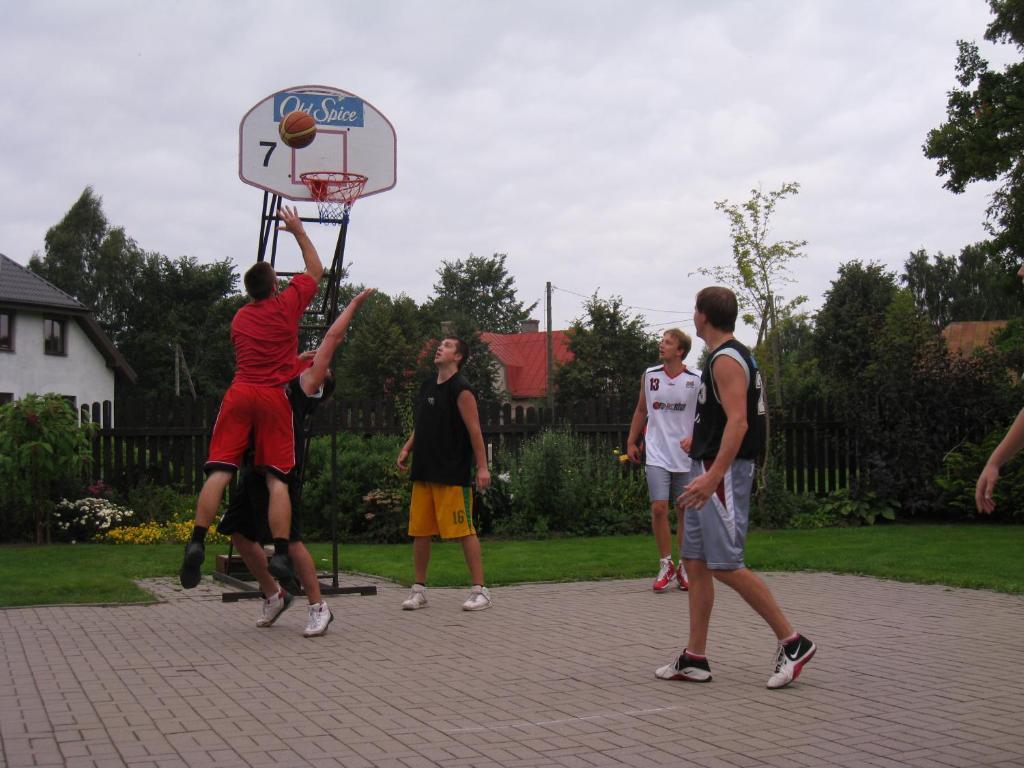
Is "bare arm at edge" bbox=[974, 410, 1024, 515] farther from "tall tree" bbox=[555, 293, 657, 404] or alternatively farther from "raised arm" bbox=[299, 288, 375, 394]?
"tall tree" bbox=[555, 293, 657, 404]

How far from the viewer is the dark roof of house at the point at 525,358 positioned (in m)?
80.0

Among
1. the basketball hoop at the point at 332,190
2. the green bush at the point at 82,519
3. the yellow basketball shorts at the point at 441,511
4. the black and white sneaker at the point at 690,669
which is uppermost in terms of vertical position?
the basketball hoop at the point at 332,190

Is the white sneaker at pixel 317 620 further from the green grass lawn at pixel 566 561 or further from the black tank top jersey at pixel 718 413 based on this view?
the black tank top jersey at pixel 718 413

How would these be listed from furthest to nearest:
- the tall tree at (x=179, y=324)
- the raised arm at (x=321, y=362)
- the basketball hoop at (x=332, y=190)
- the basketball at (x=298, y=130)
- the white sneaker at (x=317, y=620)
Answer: the tall tree at (x=179, y=324) < the basketball hoop at (x=332, y=190) < the basketball at (x=298, y=130) < the raised arm at (x=321, y=362) < the white sneaker at (x=317, y=620)

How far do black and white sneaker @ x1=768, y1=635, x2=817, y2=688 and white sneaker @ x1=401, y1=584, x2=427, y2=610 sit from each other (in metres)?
3.36

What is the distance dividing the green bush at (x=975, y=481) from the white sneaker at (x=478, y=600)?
9.97 metres

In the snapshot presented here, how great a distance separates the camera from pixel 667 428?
30.6 feet

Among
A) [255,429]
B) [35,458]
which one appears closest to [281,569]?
[255,429]

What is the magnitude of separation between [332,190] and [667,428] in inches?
147

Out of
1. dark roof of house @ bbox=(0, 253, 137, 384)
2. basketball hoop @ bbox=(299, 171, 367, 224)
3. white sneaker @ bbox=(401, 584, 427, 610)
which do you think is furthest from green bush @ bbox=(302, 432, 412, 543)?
dark roof of house @ bbox=(0, 253, 137, 384)

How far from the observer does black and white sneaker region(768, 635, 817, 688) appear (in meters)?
5.56

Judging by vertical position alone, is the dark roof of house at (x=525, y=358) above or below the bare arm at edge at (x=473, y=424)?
above

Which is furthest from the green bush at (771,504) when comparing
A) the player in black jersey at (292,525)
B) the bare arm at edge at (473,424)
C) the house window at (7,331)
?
the house window at (7,331)

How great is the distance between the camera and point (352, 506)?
1437 cm
